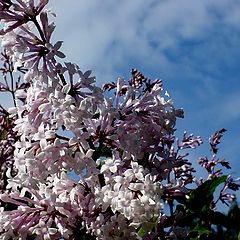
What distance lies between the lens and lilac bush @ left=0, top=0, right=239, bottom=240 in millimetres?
2238

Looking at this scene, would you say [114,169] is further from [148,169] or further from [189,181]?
[189,181]

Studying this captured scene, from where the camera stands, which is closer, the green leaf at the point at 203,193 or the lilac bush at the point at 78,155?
the lilac bush at the point at 78,155

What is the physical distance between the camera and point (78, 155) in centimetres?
230

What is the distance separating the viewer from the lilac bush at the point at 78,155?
2.24 meters

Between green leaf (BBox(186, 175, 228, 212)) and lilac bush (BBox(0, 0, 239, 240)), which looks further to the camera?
green leaf (BBox(186, 175, 228, 212))

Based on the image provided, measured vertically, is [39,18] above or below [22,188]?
above

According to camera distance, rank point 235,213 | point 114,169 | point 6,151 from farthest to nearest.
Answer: point 6,151 → point 235,213 → point 114,169

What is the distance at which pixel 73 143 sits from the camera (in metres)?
2.31

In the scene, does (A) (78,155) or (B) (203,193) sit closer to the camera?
(A) (78,155)

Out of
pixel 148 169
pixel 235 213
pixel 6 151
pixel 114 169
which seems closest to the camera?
pixel 114 169

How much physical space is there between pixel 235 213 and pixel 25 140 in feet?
4.03

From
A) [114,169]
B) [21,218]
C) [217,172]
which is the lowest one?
[21,218]

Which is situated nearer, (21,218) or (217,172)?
(21,218)

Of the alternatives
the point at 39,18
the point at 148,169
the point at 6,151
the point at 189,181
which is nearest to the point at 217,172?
the point at 189,181
